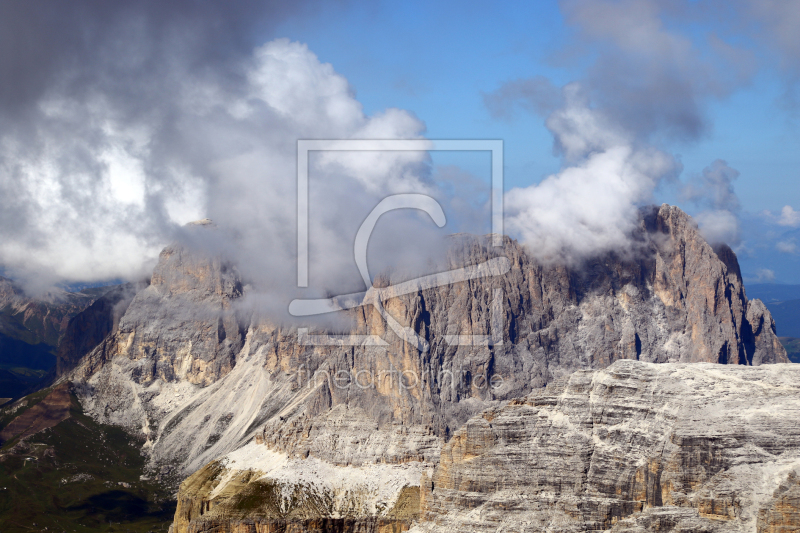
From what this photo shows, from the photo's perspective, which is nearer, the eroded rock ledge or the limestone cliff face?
the eroded rock ledge

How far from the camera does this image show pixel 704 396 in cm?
17600

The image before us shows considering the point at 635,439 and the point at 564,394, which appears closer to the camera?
the point at 635,439

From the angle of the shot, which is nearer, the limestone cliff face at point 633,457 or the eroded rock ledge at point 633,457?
the eroded rock ledge at point 633,457

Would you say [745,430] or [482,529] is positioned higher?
[745,430]

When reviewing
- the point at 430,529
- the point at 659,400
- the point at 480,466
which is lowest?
the point at 430,529

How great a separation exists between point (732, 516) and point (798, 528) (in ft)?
34.2

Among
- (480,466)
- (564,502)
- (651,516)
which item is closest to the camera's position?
(651,516)

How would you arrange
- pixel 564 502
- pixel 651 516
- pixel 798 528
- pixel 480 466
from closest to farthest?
pixel 798 528 < pixel 651 516 < pixel 564 502 < pixel 480 466

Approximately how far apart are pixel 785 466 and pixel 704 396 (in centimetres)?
2003

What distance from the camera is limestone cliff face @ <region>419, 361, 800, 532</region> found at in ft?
530

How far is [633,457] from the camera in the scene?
173 meters

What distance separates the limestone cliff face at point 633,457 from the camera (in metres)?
162

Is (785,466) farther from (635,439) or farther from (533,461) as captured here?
(533,461)

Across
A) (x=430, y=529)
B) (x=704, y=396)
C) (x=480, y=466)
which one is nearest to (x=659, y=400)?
(x=704, y=396)
